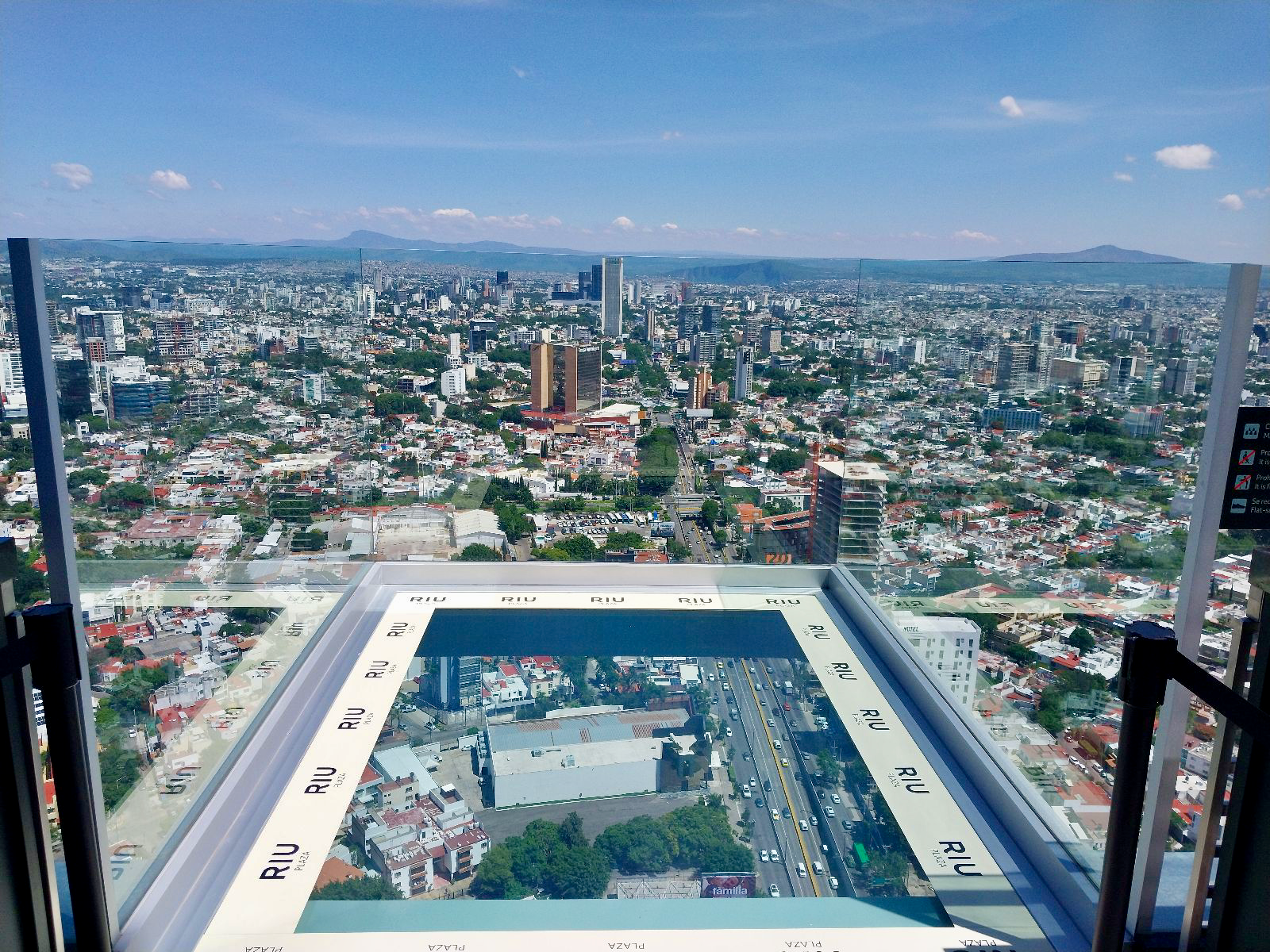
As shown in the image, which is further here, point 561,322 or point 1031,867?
point 561,322

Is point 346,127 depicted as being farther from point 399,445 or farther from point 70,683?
point 70,683

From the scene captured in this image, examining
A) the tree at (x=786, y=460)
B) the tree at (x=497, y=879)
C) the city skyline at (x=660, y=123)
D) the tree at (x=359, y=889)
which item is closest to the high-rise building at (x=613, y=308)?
the city skyline at (x=660, y=123)

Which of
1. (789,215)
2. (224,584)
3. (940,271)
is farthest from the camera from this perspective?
(789,215)

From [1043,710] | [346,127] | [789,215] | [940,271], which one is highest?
[346,127]

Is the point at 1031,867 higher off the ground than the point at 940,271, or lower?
lower

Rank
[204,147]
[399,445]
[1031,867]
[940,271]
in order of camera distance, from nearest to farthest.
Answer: [1031,867] → [940,271] → [399,445] → [204,147]

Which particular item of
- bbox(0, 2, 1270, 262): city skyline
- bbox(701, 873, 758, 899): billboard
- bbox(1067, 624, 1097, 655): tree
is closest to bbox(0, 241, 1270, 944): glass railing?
bbox(1067, 624, 1097, 655): tree

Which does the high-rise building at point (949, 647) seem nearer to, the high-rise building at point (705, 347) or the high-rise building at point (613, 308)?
the high-rise building at point (705, 347)

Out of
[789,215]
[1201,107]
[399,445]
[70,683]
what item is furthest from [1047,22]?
[70,683]

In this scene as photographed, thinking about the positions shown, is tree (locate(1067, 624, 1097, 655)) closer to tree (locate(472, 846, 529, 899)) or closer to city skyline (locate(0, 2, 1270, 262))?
tree (locate(472, 846, 529, 899))
